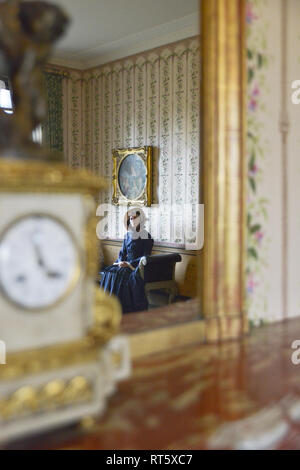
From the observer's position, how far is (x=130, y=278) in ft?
17.3

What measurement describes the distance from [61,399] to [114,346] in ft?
0.51

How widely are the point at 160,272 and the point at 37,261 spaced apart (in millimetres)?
4427

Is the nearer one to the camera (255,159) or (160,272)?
(255,159)

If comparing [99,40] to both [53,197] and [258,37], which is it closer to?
[258,37]

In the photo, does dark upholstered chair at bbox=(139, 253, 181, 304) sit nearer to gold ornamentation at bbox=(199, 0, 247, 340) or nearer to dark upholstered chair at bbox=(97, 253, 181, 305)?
dark upholstered chair at bbox=(97, 253, 181, 305)

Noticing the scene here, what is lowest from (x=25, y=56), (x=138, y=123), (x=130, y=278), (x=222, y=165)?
(x=130, y=278)

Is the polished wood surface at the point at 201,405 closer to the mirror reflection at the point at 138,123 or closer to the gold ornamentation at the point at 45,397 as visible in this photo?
the gold ornamentation at the point at 45,397

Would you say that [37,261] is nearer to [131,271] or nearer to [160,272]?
[160,272]

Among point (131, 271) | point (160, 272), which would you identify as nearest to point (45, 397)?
point (160, 272)

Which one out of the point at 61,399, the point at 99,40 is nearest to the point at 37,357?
the point at 61,399

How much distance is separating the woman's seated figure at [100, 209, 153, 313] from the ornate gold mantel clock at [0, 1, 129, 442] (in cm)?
426

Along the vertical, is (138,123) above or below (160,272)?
above

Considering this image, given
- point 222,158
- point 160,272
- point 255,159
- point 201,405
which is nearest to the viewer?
point 201,405

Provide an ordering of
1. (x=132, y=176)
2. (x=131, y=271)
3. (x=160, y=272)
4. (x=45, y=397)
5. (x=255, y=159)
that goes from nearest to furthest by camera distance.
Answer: (x=45, y=397) → (x=255, y=159) → (x=160, y=272) → (x=131, y=271) → (x=132, y=176)
